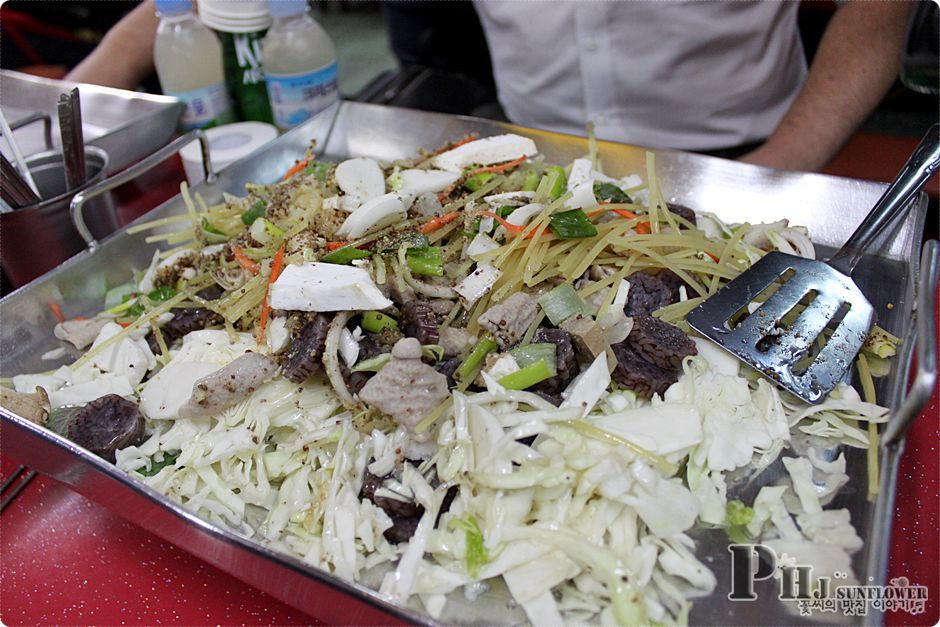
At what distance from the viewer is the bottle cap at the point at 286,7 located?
2686 mm

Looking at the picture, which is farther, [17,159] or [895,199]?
[17,159]

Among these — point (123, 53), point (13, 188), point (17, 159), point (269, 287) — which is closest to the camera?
point (269, 287)

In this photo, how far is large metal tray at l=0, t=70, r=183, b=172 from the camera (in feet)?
8.87

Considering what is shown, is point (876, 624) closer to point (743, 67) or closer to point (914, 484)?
point (914, 484)

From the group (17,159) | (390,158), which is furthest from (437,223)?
(17,159)

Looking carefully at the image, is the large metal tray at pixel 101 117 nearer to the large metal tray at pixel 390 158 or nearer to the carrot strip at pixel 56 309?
the large metal tray at pixel 390 158

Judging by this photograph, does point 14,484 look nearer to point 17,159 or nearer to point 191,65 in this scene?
point 17,159

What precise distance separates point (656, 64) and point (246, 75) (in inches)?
74.0

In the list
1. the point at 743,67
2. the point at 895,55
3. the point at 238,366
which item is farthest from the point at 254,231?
the point at 895,55

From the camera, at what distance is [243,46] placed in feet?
9.54

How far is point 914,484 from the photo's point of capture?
1596mm

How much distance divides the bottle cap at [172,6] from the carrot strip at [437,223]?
1.77 m

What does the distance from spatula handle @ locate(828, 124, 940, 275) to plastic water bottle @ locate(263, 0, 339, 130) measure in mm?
2189

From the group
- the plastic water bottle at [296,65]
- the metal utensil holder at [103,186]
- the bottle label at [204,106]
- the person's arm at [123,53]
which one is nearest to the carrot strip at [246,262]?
the metal utensil holder at [103,186]
